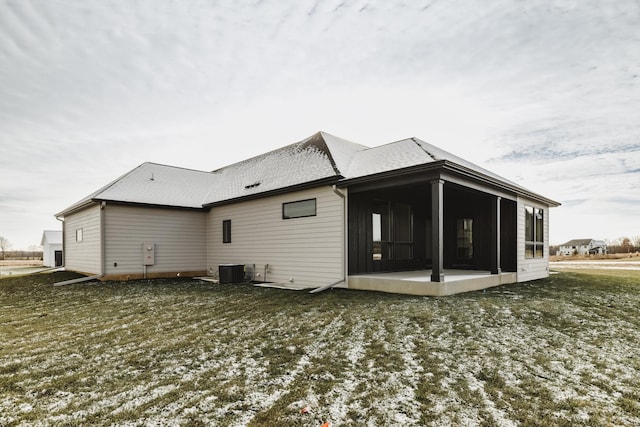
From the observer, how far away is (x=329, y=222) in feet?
30.2

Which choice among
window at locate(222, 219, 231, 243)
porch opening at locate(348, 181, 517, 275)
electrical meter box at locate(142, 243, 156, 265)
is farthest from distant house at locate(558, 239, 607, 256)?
electrical meter box at locate(142, 243, 156, 265)

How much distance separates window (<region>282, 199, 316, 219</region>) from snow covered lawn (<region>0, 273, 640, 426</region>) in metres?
3.33

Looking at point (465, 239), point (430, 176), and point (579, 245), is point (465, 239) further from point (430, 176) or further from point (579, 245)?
point (579, 245)

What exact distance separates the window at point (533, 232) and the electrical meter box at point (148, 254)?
12880 mm

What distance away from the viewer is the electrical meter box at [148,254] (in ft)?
41.1

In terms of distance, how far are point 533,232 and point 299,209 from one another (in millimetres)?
8327

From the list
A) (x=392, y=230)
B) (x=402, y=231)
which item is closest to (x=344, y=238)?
(x=392, y=230)

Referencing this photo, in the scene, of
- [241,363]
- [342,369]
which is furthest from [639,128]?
[241,363]

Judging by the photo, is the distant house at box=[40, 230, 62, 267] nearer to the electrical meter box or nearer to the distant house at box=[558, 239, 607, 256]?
the electrical meter box

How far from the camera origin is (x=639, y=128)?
38.1 feet

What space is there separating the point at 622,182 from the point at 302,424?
76.7ft

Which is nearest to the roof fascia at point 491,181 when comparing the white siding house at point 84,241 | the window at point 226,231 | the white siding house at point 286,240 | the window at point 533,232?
the window at point 533,232

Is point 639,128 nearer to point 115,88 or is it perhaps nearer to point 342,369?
point 342,369

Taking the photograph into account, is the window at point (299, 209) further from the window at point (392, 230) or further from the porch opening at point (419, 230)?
the window at point (392, 230)
